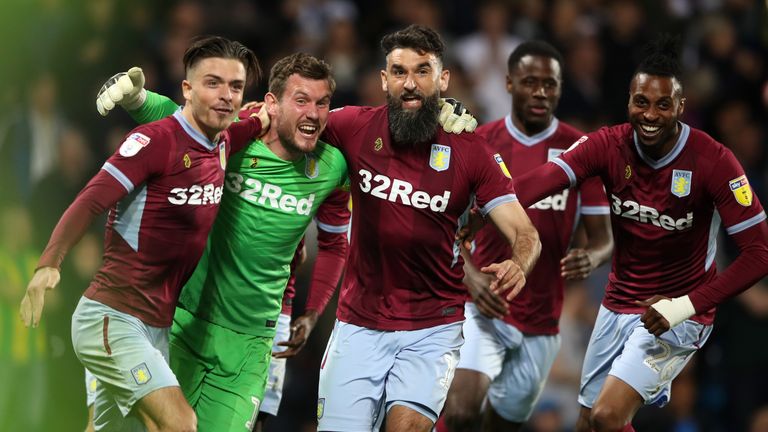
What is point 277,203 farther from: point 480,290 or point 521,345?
point 521,345

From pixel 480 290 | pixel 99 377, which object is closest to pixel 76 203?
pixel 99 377

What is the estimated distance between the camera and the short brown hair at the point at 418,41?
656 cm

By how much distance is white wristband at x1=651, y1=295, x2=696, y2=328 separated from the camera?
660 centimetres

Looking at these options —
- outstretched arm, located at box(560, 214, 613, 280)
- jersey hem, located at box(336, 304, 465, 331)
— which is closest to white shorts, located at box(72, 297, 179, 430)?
jersey hem, located at box(336, 304, 465, 331)

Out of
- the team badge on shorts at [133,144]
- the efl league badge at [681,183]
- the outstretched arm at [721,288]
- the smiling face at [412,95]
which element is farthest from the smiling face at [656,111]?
the team badge on shorts at [133,144]

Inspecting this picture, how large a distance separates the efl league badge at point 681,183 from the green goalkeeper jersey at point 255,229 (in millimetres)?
1901

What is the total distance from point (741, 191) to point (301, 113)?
2524 mm

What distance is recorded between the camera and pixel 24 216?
881 cm

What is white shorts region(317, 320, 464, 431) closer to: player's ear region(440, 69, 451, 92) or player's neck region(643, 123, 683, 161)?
player's ear region(440, 69, 451, 92)

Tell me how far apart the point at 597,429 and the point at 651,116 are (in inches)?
71.3

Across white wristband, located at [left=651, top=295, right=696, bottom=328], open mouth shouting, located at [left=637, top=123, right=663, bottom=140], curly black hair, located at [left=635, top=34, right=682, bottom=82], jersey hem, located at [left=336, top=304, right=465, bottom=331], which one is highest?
curly black hair, located at [left=635, top=34, right=682, bottom=82]

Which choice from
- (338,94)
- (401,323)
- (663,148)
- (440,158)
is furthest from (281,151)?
(338,94)

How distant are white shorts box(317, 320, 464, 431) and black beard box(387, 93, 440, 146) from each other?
1.06m

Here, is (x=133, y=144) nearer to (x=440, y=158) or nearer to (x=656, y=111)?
(x=440, y=158)
